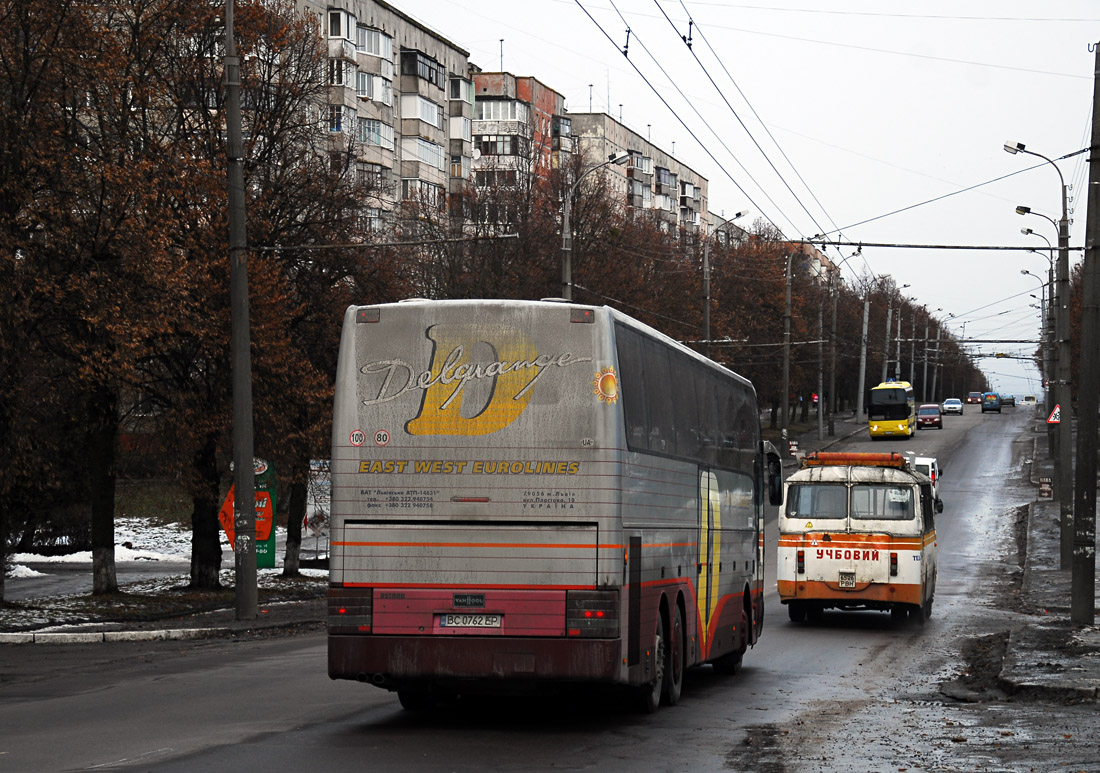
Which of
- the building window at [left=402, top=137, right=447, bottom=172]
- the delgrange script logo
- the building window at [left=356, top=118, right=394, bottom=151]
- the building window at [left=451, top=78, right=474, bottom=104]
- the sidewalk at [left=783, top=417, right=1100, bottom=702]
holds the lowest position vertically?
the sidewalk at [left=783, top=417, right=1100, bottom=702]

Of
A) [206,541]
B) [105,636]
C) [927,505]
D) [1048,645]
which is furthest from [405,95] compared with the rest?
[1048,645]

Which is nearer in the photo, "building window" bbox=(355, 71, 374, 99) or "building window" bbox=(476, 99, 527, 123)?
"building window" bbox=(355, 71, 374, 99)

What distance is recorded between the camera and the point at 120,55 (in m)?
23.8

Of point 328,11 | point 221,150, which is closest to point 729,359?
point 328,11

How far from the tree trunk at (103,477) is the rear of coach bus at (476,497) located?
15.2 meters

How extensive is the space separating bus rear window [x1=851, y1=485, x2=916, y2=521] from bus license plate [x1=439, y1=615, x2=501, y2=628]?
13.4 metres

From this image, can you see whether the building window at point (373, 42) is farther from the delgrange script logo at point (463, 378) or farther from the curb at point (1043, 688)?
the delgrange script logo at point (463, 378)

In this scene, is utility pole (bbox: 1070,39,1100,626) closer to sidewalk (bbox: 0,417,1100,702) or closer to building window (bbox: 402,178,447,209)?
sidewalk (bbox: 0,417,1100,702)

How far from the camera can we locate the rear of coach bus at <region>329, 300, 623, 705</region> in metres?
11.0

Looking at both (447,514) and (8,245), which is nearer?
(447,514)

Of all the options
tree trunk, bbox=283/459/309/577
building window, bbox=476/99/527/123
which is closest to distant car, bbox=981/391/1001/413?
building window, bbox=476/99/527/123

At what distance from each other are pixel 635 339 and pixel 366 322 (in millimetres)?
2220

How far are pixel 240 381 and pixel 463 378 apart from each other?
12.8m

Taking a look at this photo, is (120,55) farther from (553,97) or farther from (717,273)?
(553,97)
